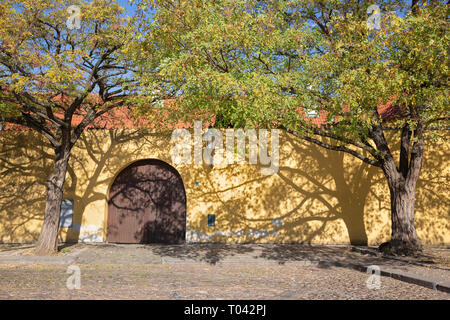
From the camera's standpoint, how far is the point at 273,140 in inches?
476

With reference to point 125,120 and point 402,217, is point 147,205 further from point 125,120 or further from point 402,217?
point 402,217

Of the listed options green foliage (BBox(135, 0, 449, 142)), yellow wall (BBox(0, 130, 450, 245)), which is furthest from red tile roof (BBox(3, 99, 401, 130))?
green foliage (BBox(135, 0, 449, 142))

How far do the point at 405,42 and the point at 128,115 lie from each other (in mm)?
8755

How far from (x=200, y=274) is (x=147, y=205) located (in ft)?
17.0

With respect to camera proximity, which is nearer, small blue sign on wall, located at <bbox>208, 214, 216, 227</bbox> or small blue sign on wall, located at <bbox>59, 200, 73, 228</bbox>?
small blue sign on wall, located at <bbox>59, 200, 73, 228</bbox>

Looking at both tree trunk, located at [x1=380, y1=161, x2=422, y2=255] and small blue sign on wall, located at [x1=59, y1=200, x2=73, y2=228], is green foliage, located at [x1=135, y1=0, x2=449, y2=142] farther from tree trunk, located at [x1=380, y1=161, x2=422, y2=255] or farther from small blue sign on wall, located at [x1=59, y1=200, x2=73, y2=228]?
small blue sign on wall, located at [x1=59, y1=200, x2=73, y2=228]

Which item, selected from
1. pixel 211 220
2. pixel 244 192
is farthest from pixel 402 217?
pixel 211 220

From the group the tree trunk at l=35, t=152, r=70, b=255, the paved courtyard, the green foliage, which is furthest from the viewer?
the tree trunk at l=35, t=152, r=70, b=255

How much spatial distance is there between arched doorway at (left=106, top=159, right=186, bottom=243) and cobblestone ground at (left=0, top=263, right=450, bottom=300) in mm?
3502

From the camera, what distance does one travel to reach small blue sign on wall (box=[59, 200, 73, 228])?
38.0 ft

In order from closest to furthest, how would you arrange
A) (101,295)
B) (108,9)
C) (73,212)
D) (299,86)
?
1. (101,295)
2. (299,86)
3. (108,9)
4. (73,212)

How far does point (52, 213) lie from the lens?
9625mm
